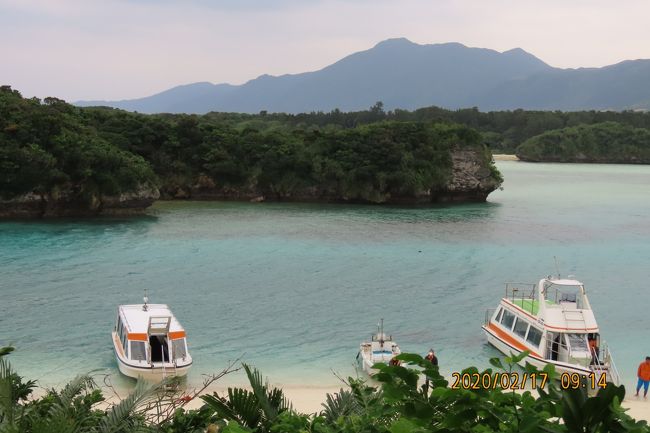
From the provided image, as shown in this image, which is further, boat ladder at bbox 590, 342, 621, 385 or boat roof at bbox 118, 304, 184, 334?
boat roof at bbox 118, 304, 184, 334

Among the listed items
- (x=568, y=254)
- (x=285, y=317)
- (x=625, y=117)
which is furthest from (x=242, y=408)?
(x=625, y=117)

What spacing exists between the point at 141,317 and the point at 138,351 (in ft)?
6.11

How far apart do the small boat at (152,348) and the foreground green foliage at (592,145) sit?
5168 inches

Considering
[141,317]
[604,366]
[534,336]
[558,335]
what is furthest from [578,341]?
[141,317]

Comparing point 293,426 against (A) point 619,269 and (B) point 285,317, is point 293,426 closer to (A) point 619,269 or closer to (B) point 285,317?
(B) point 285,317

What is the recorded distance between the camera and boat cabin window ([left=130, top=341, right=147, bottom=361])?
60.4ft

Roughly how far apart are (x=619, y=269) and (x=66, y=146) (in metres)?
36.9

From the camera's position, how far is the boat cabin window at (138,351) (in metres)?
18.4

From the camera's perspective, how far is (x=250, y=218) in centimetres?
5050

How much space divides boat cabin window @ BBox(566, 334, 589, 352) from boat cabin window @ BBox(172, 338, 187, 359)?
1057 centimetres

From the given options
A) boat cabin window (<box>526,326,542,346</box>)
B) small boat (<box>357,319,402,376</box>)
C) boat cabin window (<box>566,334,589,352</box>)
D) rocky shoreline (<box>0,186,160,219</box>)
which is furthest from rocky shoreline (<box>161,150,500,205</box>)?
boat cabin window (<box>566,334,589,352</box>)

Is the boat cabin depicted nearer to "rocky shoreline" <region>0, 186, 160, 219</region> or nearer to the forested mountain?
"rocky shoreline" <region>0, 186, 160, 219</region>

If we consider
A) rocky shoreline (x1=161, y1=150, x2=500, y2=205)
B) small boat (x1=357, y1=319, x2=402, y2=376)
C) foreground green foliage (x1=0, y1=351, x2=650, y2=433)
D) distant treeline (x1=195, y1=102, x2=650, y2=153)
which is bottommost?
small boat (x1=357, y1=319, x2=402, y2=376)

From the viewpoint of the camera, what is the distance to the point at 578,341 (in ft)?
63.6
